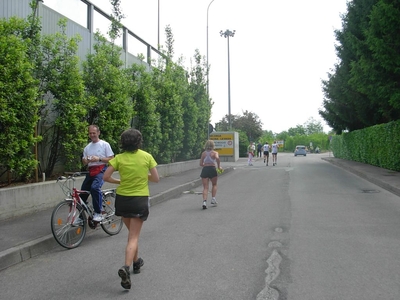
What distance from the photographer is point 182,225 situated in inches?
314

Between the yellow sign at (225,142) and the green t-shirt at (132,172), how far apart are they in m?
31.5

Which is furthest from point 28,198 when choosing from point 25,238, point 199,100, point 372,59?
point 199,100

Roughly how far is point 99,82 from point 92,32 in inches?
109

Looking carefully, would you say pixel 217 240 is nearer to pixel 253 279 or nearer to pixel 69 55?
pixel 253 279

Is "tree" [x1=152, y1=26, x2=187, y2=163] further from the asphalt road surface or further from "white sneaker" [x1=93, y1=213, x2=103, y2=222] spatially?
"white sneaker" [x1=93, y1=213, x2=103, y2=222]

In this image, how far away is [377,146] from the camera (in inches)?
851

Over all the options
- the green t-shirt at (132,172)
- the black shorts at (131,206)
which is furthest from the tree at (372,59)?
the black shorts at (131,206)

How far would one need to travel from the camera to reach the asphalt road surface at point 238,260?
4348mm

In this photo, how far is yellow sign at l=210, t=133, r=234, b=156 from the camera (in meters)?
36.2

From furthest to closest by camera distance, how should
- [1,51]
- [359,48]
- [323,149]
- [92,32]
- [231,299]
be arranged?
[323,149] → [359,48] → [92,32] → [1,51] → [231,299]

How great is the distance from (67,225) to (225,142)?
30.4 meters

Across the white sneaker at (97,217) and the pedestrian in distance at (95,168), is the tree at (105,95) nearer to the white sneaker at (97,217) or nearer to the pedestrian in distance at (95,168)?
the pedestrian in distance at (95,168)

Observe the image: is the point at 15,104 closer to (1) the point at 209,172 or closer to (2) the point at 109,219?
(2) the point at 109,219

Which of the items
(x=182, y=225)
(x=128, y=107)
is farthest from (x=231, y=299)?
(x=128, y=107)
